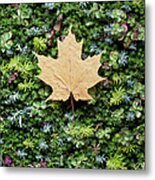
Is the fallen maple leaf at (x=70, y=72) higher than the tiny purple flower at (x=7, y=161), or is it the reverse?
the fallen maple leaf at (x=70, y=72)

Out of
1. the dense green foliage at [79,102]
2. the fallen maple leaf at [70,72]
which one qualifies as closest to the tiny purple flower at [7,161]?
the dense green foliage at [79,102]

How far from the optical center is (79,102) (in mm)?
1970

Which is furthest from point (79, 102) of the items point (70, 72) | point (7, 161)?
point (7, 161)

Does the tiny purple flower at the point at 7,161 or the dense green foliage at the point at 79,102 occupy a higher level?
the dense green foliage at the point at 79,102

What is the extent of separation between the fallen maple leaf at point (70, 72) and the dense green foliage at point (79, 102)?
0.02 meters

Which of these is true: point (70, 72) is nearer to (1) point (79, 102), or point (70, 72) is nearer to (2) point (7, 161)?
(1) point (79, 102)

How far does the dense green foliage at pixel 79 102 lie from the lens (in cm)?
194

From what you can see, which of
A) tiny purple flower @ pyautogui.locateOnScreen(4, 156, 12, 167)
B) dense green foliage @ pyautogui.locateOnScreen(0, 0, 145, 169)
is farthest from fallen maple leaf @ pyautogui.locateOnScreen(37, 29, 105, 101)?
tiny purple flower @ pyautogui.locateOnScreen(4, 156, 12, 167)

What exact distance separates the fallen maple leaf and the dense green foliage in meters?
0.02

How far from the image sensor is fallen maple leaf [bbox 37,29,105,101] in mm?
1948

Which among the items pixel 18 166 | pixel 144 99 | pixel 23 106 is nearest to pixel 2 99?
pixel 23 106

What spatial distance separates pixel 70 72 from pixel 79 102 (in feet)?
0.38

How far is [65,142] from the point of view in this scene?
1.98 meters

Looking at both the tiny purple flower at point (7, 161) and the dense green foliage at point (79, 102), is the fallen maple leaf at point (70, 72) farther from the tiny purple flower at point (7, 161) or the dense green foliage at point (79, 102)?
the tiny purple flower at point (7, 161)
